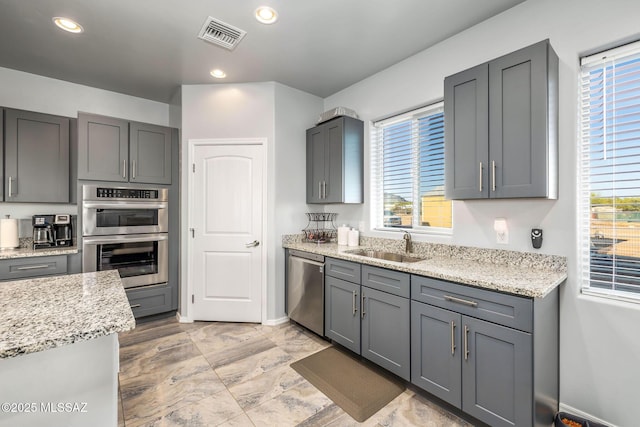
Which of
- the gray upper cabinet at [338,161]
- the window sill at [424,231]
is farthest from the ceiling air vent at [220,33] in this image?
the window sill at [424,231]

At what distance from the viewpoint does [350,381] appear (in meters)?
2.20

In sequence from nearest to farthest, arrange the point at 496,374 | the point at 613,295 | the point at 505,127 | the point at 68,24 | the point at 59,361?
the point at 59,361
the point at 496,374
the point at 613,295
the point at 505,127
the point at 68,24

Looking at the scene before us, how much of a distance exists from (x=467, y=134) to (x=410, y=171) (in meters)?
0.89

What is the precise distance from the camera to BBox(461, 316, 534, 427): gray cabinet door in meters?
1.50

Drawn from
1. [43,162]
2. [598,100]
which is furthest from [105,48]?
[598,100]

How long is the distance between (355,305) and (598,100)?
2152mm

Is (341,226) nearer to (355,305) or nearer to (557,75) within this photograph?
(355,305)

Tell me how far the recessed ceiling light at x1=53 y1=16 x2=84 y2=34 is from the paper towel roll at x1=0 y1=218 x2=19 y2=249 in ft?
6.19

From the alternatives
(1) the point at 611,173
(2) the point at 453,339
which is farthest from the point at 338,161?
(1) the point at 611,173

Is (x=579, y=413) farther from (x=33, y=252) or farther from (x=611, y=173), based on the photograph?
(x=33, y=252)

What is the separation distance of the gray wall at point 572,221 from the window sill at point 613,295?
1.5 inches

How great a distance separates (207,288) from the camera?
3316 mm

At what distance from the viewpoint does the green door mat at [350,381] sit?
6.39 feet

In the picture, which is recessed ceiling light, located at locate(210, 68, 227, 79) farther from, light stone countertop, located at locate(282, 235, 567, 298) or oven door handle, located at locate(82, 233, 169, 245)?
light stone countertop, located at locate(282, 235, 567, 298)
